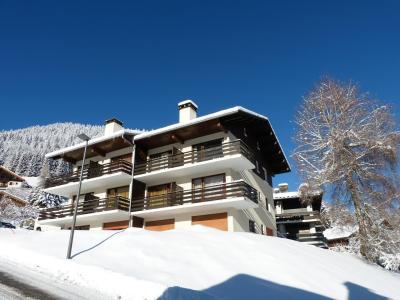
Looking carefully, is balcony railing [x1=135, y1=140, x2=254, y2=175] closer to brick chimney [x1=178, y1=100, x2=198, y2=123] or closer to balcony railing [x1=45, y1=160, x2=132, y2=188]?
balcony railing [x1=45, y1=160, x2=132, y2=188]

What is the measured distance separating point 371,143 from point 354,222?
4.91 metres

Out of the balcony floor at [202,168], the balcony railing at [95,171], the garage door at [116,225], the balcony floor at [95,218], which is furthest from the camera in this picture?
the balcony railing at [95,171]

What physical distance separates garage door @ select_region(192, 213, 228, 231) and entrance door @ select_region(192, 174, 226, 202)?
1347 mm

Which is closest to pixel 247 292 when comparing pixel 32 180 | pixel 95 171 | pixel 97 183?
pixel 97 183

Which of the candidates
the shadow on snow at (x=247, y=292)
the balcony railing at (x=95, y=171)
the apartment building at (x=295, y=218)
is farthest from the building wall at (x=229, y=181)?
the shadow on snow at (x=247, y=292)

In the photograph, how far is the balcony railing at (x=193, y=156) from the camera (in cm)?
2258

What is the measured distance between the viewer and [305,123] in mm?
22562

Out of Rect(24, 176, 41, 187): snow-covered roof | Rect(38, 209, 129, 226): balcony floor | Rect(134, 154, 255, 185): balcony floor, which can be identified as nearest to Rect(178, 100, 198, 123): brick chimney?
Rect(134, 154, 255, 185): balcony floor

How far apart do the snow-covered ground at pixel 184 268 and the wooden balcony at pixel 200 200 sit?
11.6 feet

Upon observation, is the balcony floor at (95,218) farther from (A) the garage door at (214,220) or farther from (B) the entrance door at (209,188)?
(B) the entrance door at (209,188)

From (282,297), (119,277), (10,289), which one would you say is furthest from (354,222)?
(10,289)

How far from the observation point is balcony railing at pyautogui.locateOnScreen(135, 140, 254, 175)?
2258cm

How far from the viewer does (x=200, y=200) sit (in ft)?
73.3

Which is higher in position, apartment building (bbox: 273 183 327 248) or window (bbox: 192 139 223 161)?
window (bbox: 192 139 223 161)
